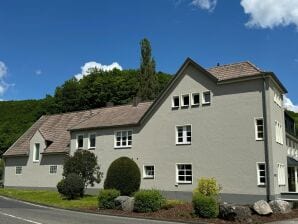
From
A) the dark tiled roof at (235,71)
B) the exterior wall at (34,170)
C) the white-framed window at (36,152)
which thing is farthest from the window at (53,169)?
the dark tiled roof at (235,71)

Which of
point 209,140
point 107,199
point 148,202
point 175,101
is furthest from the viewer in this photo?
point 175,101

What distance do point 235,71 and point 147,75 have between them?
35.1 metres

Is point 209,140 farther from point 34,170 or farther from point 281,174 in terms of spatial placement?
point 34,170

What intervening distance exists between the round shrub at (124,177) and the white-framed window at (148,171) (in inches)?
74.5

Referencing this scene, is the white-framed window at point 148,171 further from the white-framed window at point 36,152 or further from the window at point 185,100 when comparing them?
the white-framed window at point 36,152

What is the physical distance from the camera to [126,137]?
40.3 meters

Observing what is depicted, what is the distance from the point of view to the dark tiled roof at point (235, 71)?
33.6 meters

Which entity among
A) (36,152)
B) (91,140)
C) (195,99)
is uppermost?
(195,99)

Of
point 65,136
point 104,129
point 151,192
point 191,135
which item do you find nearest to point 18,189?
point 65,136

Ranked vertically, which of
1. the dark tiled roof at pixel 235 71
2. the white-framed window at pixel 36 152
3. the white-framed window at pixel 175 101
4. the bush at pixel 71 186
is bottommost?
the bush at pixel 71 186

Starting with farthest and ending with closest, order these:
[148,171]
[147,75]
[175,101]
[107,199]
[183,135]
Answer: [147,75] → [148,171] → [175,101] → [183,135] → [107,199]

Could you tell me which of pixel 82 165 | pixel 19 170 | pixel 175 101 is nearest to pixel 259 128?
pixel 175 101

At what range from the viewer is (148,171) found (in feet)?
127

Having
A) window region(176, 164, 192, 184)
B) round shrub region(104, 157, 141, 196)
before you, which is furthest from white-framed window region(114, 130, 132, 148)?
window region(176, 164, 192, 184)
